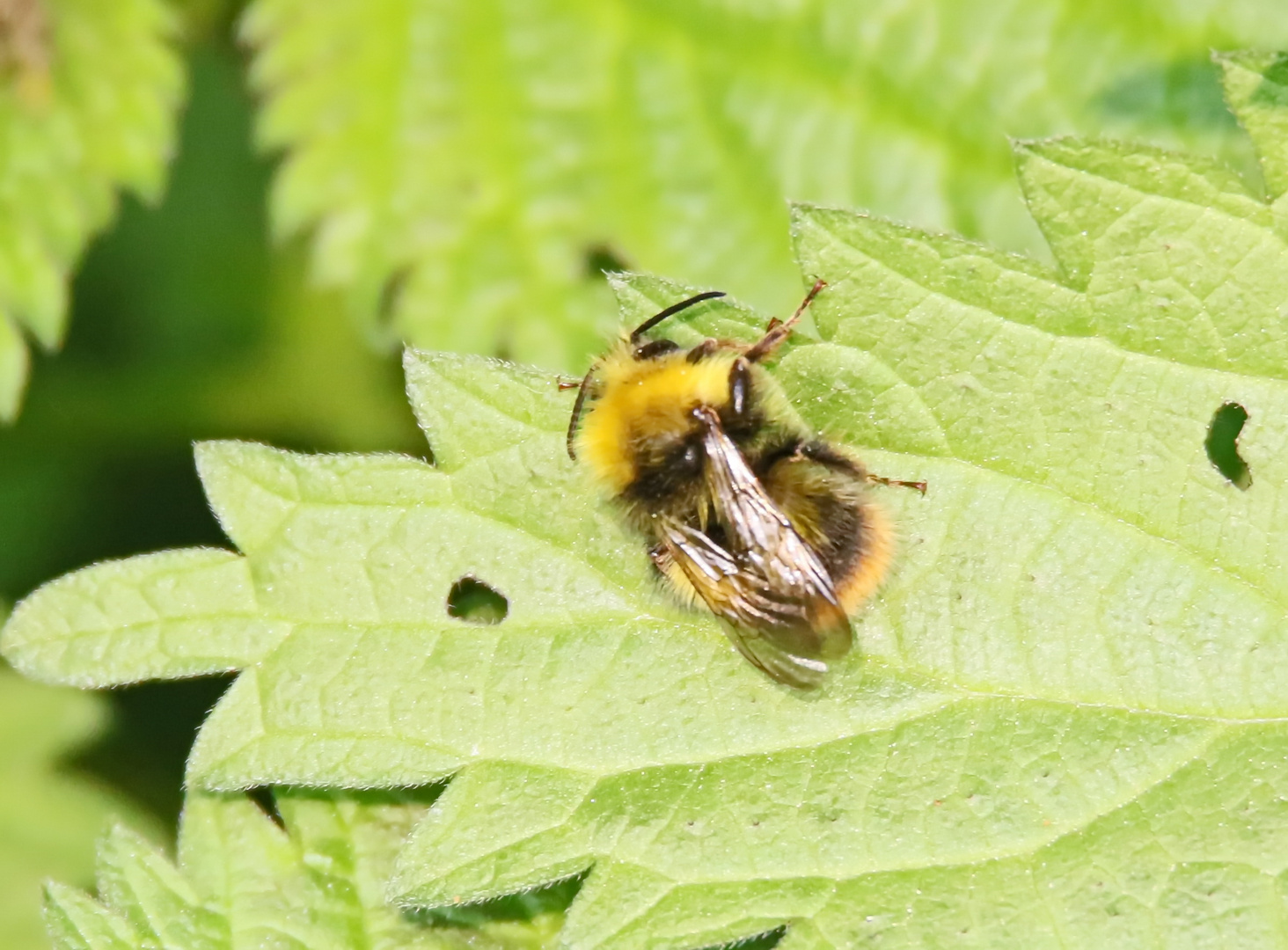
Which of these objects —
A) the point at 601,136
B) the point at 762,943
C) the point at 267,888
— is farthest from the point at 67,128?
the point at 762,943

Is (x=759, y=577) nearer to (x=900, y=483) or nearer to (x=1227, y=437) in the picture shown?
(x=900, y=483)

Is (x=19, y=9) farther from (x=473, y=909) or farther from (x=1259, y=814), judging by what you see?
(x=1259, y=814)

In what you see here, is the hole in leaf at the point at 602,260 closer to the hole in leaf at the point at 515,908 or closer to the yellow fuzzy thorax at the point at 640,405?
the yellow fuzzy thorax at the point at 640,405

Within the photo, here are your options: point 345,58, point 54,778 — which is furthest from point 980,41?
point 54,778

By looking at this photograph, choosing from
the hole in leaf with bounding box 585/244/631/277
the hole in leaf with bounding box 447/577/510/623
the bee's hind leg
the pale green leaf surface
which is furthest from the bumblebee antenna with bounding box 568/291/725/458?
the hole in leaf with bounding box 585/244/631/277

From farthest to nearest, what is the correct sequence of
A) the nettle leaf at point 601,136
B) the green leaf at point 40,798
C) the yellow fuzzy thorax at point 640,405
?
the green leaf at point 40,798, the nettle leaf at point 601,136, the yellow fuzzy thorax at point 640,405

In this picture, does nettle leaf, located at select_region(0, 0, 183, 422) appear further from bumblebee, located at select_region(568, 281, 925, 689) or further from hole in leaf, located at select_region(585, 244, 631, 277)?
bumblebee, located at select_region(568, 281, 925, 689)

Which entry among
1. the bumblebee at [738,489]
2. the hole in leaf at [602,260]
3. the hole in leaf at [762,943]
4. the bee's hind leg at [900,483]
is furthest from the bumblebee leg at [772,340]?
the hole in leaf at [602,260]
